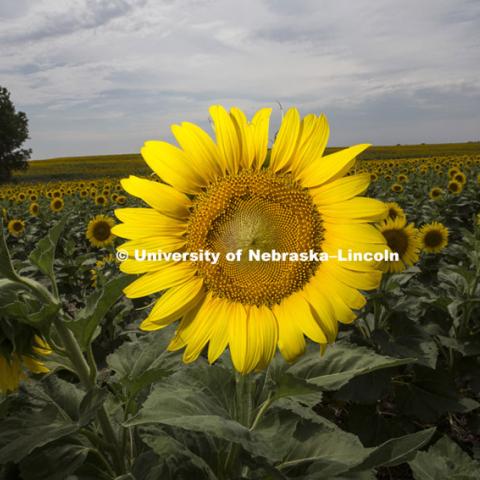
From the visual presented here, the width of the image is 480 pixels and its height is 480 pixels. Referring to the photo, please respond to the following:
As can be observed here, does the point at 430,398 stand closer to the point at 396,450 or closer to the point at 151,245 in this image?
the point at 396,450

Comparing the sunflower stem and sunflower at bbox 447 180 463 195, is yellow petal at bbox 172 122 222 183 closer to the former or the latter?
the sunflower stem

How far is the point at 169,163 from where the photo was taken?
1.51m

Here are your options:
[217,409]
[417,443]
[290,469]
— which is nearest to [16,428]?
[217,409]

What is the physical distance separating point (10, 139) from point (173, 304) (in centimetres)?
6006

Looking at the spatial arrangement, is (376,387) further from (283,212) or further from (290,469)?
(283,212)

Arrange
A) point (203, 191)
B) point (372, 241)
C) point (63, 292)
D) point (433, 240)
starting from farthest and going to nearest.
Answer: point (63, 292) < point (433, 240) < point (203, 191) < point (372, 241)

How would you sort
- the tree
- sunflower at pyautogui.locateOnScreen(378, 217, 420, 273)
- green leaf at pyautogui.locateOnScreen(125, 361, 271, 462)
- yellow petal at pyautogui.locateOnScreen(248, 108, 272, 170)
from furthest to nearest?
1. the tree
2. sunflower at pyautogui.locateOnScreen(378, 217, 420, 273)
3. yellow petal at pyautogui.locateOnScreen(248, 108, 272, 170)
4. green leaf at pyautogui.locateOnScreen(125, 361, 271, 462)

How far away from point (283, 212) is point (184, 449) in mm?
1007

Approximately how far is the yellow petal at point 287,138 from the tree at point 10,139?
2284 inches

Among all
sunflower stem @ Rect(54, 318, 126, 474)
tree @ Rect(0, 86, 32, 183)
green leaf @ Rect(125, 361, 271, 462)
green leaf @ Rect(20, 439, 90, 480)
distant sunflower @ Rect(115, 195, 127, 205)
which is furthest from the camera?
tree @ Rect(0, 86, 32, 183)

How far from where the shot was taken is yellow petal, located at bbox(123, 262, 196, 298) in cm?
151

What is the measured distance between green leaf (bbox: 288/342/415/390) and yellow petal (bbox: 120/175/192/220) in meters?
0.75

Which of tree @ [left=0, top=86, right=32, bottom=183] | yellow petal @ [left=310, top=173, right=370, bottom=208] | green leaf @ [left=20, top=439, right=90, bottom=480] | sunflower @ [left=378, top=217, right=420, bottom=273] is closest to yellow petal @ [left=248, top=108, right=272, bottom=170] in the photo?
yellow petal @ [left=310, top=173, right=370, bottom=208]

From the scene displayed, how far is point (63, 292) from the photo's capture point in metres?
8.91
